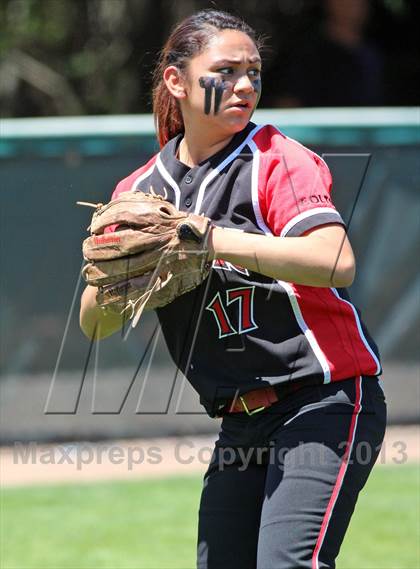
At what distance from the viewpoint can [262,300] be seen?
2605 mm

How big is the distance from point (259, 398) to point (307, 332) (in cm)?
20

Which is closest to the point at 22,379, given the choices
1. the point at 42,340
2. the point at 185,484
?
the point at 42,340

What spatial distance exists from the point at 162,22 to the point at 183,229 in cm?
831

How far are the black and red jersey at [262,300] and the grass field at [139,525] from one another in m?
1.63

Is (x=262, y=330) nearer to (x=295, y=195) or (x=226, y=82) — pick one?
(x=295, y=195)

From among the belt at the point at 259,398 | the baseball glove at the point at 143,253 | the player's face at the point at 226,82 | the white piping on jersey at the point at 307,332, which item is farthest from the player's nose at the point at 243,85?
the belt at the point at 259,398

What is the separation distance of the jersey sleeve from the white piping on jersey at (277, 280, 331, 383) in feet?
0.51

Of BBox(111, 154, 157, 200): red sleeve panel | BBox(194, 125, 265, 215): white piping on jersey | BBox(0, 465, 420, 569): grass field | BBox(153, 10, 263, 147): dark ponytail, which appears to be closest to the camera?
BBox(194, 125, 265, 215): white piping on jersey

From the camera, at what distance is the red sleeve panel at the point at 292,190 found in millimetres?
2430

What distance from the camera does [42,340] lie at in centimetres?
599

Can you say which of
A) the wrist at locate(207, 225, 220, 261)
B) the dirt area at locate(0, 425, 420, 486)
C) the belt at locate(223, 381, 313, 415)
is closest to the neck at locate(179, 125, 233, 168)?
the wrist at locate(207, 225, 220, 261)

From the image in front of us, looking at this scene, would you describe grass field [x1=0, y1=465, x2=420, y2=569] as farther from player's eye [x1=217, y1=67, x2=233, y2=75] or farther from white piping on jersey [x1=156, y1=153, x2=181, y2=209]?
player's eye [x1=217, y1=67, x2=233, y2=75]

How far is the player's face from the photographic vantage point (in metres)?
2.65

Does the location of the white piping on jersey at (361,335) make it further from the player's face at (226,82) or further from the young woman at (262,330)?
the player's face at (226,82)
